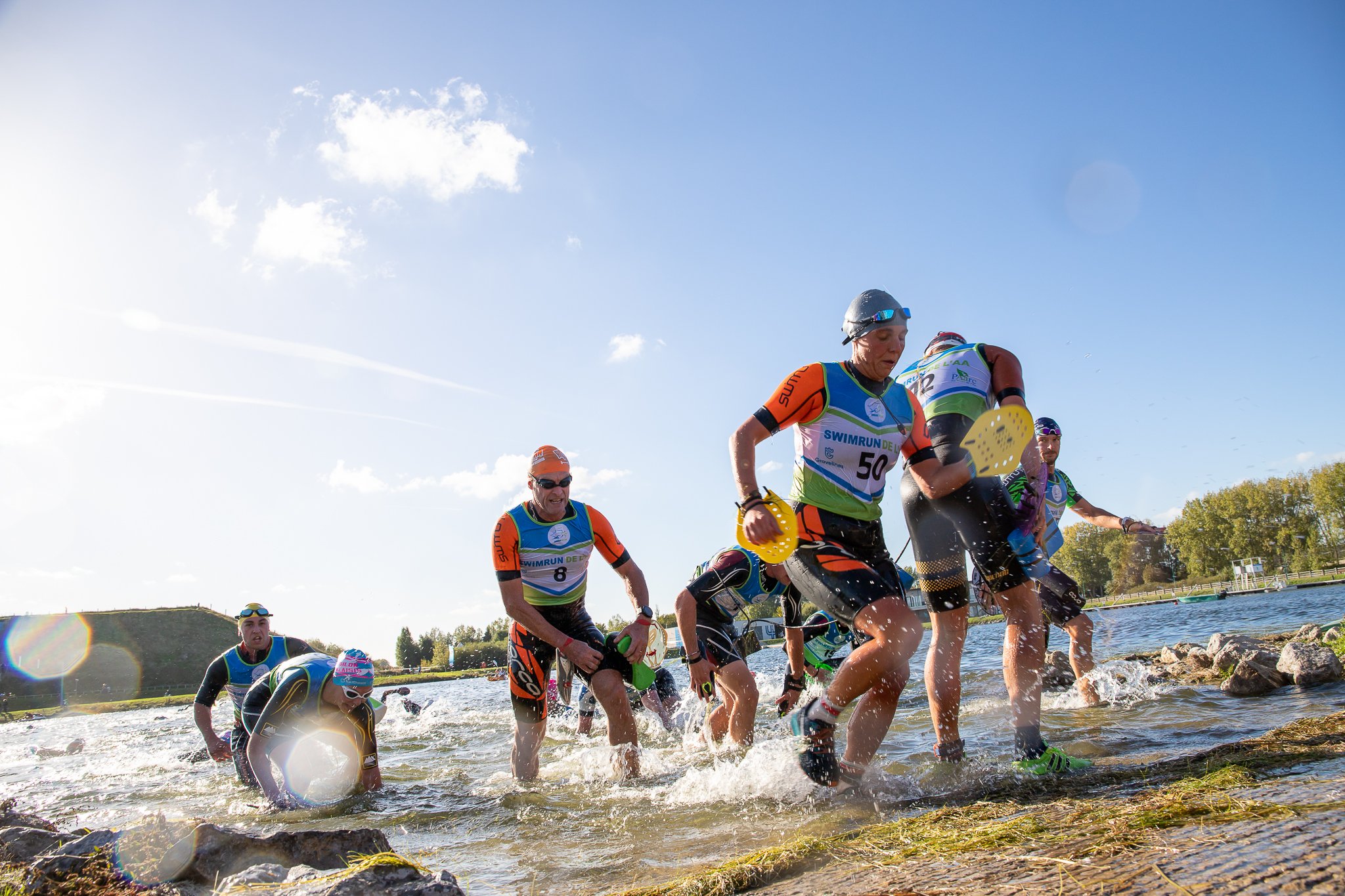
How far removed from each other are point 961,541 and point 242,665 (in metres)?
7.65

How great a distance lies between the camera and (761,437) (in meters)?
3.79

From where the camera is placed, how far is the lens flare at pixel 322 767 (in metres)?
6.03

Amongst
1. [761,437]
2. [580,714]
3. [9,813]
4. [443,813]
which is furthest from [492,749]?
[761,437]

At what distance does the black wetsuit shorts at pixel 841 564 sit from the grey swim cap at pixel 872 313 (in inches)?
38.8

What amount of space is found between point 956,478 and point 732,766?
2127 millimetres

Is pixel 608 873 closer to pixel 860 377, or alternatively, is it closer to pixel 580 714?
pixel 860 377

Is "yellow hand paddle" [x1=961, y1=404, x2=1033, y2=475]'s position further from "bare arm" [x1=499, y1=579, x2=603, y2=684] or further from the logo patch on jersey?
the logo patch on jersey

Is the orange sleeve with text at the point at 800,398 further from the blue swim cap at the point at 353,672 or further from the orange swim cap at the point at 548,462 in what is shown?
the blue swim cap at the point at 353,672

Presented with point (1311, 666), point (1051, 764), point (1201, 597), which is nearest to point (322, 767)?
point (1051, 764)

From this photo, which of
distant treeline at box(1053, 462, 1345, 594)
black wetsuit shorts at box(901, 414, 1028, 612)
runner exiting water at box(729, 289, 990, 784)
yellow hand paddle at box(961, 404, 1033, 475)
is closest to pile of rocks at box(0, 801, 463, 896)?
runner exiting water at box(729, 289, 990, 784)

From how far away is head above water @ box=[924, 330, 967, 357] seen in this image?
4590mm

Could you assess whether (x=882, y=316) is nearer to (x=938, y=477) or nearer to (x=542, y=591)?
(x=938, y=477)

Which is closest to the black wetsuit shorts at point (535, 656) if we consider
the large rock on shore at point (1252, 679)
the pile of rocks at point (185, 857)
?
the pile of rocks at point (185, 857)

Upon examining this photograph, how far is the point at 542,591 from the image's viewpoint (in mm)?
5941
